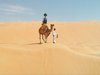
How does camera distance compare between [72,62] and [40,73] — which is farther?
[72,62]

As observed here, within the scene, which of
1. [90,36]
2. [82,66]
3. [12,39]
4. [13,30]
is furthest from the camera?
[13,30]

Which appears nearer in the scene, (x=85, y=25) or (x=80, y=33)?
(x=80, y=33)

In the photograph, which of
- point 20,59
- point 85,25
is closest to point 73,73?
point 20,59

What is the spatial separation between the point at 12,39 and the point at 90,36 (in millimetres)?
10630

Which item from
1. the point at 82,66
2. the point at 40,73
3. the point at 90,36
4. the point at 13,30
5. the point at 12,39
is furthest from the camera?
the point at 13,30

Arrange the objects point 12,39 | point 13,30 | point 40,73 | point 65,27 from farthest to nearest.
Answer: point 65,27 → point 13,30 → point 12,39 → point 40,73

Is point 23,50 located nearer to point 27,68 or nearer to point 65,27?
point 27,68

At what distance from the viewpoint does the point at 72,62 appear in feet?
57.2

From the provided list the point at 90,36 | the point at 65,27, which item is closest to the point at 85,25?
the point at 65,27

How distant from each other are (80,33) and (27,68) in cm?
3299

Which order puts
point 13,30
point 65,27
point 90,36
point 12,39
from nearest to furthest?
point 12,39
point 90,36
point 13,30
point 65,27

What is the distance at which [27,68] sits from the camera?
15633 millimetres

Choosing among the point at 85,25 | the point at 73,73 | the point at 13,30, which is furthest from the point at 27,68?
the point at 85,25

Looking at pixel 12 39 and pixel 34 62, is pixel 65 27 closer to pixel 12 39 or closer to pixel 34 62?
pixel 12 39
